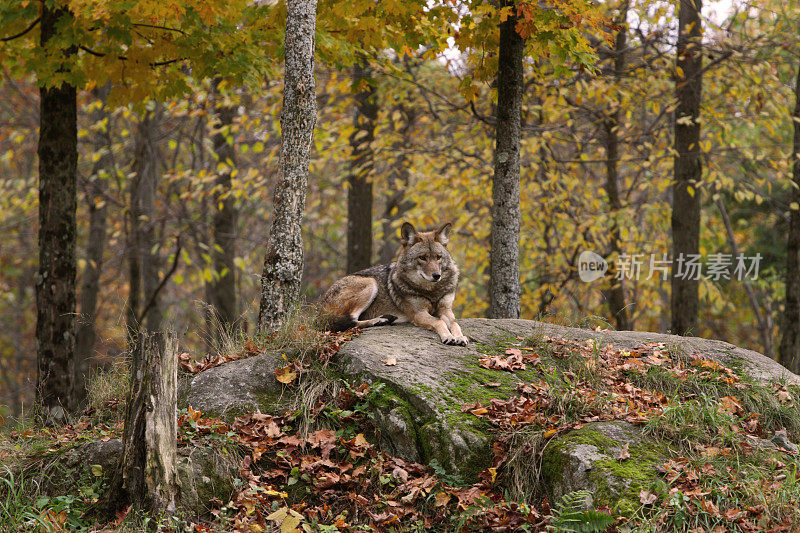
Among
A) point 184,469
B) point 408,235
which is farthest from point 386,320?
point 184,469

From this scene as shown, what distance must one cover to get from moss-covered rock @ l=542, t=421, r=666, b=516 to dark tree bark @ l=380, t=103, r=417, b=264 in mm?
8784

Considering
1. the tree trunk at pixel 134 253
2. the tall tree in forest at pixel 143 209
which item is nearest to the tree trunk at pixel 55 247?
the tree trunk at pixel 134 253

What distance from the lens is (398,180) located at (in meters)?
17.0

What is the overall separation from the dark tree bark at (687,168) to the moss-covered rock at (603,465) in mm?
7053

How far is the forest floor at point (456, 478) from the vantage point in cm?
445

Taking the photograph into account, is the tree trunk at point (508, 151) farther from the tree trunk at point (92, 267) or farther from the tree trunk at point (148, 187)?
the tree trunk at point (92, 267)

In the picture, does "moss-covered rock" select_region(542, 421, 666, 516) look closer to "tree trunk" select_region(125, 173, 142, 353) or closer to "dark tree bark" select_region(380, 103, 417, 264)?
"dark tree bark" select_region(380, 103, 417, 264)

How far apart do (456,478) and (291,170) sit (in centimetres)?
373

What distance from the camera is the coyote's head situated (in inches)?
291

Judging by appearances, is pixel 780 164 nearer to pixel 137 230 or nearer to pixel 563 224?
pixel 563 224

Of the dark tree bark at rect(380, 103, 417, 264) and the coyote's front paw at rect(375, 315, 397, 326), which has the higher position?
the dark tree bark at rect(380, 103, 417, 264)

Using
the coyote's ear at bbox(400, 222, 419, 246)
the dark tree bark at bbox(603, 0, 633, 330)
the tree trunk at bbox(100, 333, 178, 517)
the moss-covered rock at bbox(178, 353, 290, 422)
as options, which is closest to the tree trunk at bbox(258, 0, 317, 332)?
the moss-covered rock at bbox(178, 353, 290, 422)

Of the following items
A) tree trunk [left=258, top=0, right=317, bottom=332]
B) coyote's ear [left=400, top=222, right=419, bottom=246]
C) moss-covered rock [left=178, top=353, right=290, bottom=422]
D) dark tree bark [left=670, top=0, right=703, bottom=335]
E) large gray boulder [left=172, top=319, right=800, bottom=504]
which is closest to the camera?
large gray boulder [left=172, top=319, right=800, bottom=504]

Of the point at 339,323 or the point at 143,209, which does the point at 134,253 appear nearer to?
the point at 143,209
